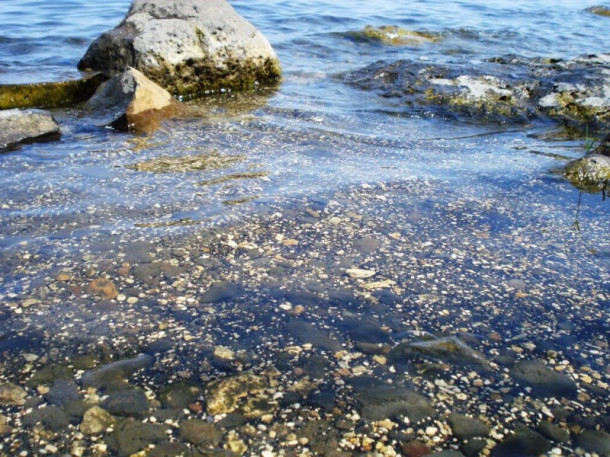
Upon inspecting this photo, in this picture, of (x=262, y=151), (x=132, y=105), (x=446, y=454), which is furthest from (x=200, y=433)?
(x=132, y=105)

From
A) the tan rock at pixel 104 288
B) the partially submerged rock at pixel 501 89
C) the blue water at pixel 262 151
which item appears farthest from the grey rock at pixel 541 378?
the partially submerged rock at pixel 501 89

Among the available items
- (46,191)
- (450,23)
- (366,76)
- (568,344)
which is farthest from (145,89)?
(450,23)

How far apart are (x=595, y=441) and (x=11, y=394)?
2.70 m

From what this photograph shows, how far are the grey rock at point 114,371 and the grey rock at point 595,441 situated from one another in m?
2.10

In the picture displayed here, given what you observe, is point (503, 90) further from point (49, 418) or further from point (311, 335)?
point (49, 418)

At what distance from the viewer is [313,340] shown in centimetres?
334

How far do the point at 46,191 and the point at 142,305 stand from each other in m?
2.12

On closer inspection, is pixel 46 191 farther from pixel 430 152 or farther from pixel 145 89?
pixel 430 152

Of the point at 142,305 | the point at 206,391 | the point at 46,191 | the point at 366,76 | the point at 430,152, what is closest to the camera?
the point at 206,391

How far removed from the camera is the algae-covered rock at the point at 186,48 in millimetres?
8742

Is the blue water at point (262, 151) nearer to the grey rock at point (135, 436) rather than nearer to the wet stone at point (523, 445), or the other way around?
the grey rock at point (135, 436)

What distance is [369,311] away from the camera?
3.63 m

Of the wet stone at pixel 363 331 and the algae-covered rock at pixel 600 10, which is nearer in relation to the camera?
the wet stone at pixel 363 331

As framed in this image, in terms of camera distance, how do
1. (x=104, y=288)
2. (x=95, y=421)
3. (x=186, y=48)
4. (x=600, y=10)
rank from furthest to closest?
(x=600, y=10) < (x=186, y=48) < (x=104, y=288) < (x=95, y=421)
